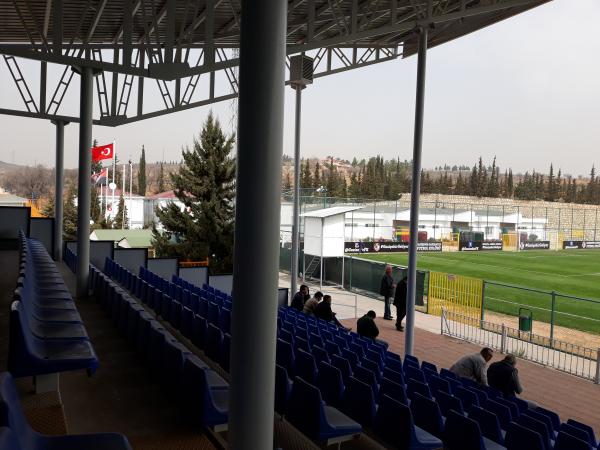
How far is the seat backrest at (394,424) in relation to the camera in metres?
4.70

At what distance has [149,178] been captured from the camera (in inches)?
6383

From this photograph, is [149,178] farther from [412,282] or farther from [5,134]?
[412,282]

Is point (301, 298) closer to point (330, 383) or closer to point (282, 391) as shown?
point (330, 383)

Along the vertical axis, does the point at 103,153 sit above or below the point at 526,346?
above

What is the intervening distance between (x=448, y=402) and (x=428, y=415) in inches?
24.6

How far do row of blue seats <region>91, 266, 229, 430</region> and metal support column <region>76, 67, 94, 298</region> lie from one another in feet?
14.1

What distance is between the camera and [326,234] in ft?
81.8

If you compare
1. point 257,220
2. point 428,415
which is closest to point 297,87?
point 428,415

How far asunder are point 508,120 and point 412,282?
5378 inches

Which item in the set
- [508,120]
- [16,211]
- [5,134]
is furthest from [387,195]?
[16,211]

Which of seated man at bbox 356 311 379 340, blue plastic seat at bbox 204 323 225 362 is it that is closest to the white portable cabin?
seated man at bbox 356 311 379 340

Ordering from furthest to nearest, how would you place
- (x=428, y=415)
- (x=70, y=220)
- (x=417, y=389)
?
(x=70, y=220) < (x=417, y=389) < (x=428, y=415)

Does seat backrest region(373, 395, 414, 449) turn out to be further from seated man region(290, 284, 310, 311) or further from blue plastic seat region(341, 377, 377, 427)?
seated man region(290, 284, 310, 311)

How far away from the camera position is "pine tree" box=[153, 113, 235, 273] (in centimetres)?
3297
